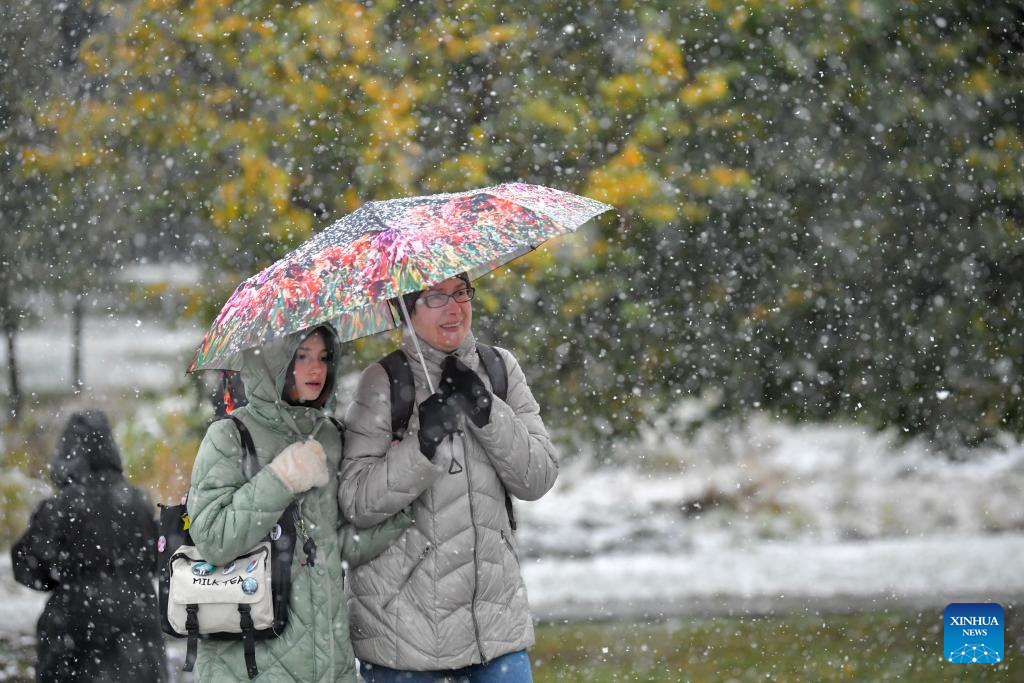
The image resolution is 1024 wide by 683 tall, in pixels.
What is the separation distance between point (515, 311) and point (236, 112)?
6.87 ft

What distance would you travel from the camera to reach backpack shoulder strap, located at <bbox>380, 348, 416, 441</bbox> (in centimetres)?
323

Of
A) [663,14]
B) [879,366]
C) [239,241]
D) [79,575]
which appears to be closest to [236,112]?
[239,241]

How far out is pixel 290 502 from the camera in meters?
3.06

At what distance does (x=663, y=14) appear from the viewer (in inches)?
292

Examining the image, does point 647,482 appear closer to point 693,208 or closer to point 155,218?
point 693,208

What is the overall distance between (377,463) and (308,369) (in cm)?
31

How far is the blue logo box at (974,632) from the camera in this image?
7043mm

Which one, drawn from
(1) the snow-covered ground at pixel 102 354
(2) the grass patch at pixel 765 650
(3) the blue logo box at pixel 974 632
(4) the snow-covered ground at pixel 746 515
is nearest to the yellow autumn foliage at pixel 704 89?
(4) the snow-covered ground at pixel 746 515

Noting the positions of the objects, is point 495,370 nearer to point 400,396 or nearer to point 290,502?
point 400,396

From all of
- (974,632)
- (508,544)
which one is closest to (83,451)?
(508,544)

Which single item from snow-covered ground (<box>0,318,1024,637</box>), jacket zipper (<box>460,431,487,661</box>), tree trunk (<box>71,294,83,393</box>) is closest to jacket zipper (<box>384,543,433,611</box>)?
jacket zipper (<box>460,431,487,661</box>)

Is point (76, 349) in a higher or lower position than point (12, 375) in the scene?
higher

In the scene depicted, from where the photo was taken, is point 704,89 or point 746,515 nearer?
point 704,89

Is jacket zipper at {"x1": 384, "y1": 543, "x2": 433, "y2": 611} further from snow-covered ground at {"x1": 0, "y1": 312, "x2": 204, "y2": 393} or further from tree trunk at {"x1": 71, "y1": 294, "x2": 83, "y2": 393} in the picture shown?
snow-covered ground at {"x1": 0, "y1": 312, "x2": 204, "y2": 393}
